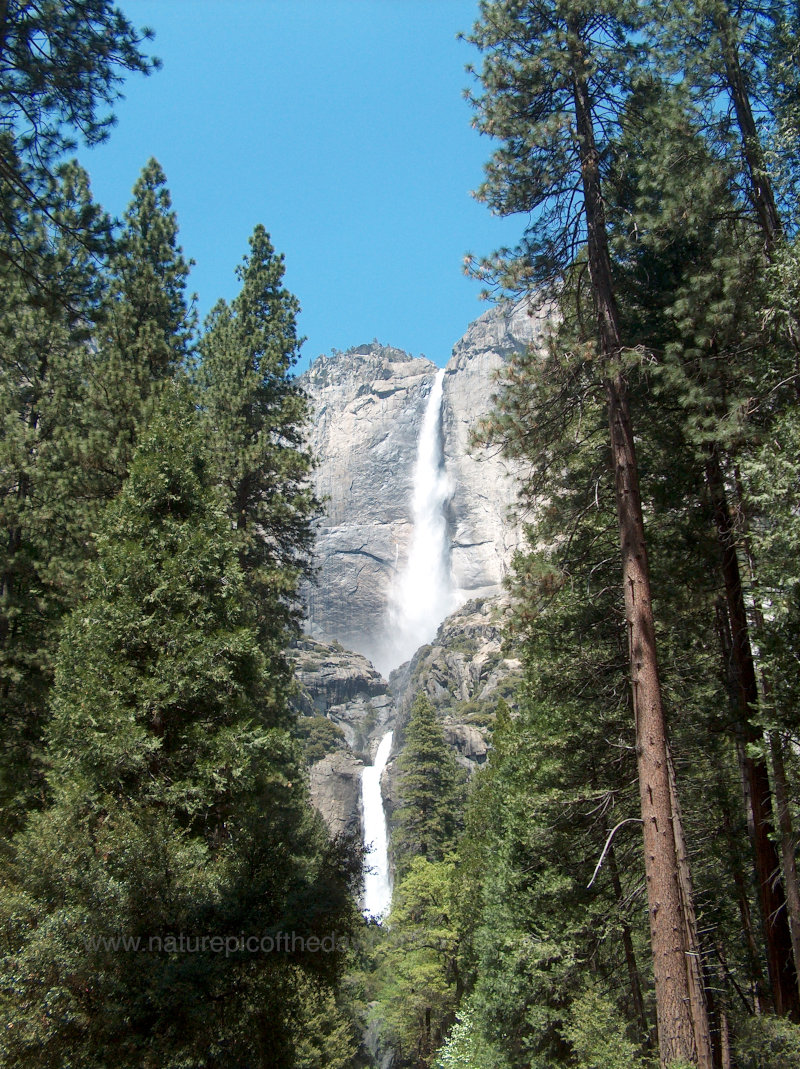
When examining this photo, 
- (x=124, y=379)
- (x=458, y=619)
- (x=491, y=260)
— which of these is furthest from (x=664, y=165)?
(x=458, y=619)

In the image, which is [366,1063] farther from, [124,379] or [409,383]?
[409,383]

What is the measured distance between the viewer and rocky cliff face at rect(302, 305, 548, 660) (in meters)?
115

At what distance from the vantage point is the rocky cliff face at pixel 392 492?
4515 inches

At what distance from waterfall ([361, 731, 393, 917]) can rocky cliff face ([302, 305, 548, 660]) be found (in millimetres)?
40516

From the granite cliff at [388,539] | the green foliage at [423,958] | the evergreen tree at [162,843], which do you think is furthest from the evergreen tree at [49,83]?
the granite cliff at [388,539]

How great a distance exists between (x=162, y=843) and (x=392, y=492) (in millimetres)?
122751

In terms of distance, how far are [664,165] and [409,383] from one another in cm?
13433

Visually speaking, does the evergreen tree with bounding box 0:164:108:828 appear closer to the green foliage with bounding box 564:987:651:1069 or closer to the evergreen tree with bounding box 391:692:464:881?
the green foliage with bounding box 564:987:651:1069

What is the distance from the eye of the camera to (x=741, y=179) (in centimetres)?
931

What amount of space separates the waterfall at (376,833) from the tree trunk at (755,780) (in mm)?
46614

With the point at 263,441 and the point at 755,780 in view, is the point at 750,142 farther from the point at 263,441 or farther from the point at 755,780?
the point at 263,441

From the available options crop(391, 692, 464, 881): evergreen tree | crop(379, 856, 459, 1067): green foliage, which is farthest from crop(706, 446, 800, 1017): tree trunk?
crop(391, 692, 464, 881): evergreen tree

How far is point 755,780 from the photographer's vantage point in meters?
8.46

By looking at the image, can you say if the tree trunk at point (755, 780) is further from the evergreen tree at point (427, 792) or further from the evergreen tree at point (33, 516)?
the evergreen tree at point (427, 792)
